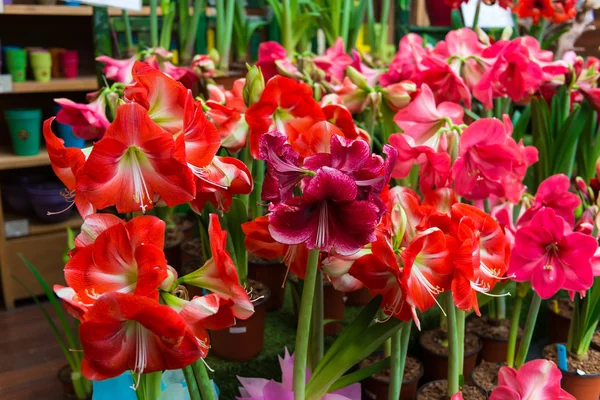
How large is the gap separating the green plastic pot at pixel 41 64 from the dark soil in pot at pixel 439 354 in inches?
83.2

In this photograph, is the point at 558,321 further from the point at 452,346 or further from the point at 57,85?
the point at 57,85

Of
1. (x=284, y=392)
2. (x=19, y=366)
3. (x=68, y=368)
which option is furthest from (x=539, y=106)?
(x=19, y=366)

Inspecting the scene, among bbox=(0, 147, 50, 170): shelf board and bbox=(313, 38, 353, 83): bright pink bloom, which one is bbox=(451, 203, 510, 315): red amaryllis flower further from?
bbox=(0, 147, 50, 170): shelf board

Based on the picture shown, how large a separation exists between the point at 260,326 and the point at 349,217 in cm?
63

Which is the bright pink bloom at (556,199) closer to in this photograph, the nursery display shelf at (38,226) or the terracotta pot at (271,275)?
the terracotta pot at (271,275)

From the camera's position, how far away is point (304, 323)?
670mm

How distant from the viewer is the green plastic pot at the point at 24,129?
8.18 ft

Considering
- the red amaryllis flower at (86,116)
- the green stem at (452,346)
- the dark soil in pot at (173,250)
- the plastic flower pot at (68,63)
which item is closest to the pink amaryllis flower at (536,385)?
the green stem at (452,346)

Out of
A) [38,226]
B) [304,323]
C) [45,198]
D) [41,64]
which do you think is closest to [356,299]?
[304,323]

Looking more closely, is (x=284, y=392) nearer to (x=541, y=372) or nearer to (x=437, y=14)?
(x=541, y=372)

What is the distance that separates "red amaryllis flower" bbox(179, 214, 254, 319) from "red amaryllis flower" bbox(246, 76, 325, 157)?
0.21 metres

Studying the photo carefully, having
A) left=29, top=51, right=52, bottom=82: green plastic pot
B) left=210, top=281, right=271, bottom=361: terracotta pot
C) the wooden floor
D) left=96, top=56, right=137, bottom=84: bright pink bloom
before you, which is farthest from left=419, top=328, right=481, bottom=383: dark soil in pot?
left=29, top=51, right=52, bottom=82: green plastic pot

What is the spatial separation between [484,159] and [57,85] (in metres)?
2.31

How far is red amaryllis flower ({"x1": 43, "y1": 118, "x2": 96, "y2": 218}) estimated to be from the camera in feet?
1.86
